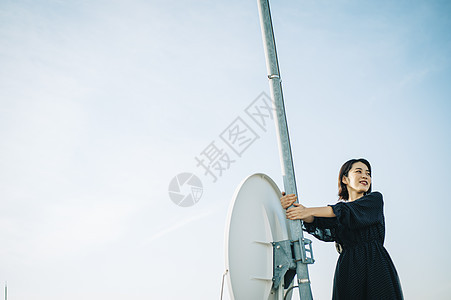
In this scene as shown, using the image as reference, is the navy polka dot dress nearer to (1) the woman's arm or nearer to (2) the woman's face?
(1) the woman's arm

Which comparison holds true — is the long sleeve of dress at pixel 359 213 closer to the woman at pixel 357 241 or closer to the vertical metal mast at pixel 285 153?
the woman at pixel 357 241

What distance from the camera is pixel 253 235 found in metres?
3.88

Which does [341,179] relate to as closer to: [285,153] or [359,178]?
[359,178]

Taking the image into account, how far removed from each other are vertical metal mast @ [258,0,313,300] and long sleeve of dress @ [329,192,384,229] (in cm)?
45

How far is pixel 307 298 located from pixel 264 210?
88 cm

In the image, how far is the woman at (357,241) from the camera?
3.81 metres

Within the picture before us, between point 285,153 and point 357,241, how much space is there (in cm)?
115

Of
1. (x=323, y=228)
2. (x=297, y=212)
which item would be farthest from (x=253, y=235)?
(x=323, y=228)

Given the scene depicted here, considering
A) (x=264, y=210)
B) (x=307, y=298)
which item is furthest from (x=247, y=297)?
(x=264, y=210)

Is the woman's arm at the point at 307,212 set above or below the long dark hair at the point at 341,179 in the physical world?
below

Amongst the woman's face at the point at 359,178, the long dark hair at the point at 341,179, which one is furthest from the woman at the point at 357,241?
the long dark hair at the point at 341,179

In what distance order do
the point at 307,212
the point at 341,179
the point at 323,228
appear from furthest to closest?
the point at 341,179, the point at 323,228, the point at 307,212

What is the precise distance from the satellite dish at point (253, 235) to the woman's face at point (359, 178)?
80cm

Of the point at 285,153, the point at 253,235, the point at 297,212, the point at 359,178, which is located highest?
the point at 285,153
